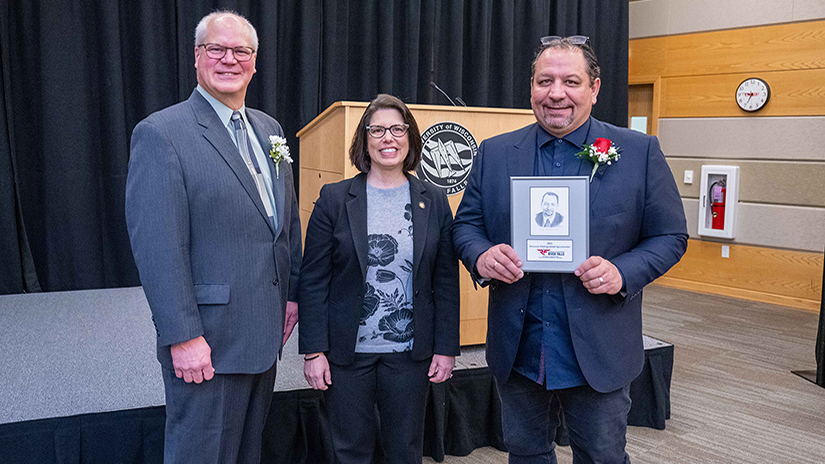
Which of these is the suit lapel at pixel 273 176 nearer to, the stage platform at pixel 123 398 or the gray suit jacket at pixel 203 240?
the gray suit jacket at pixel 203 240

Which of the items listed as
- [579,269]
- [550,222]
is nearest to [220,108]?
[550,222]

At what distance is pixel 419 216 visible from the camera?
1.93 meters

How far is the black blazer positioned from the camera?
1910 millimetres

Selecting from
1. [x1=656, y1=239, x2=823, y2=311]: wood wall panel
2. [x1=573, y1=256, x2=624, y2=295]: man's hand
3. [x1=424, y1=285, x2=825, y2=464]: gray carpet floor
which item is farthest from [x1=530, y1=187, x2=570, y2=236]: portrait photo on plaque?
[x1=656, y1=239, x2=823, y2=311]: wood wall panel

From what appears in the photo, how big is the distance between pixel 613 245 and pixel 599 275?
0.49 feet

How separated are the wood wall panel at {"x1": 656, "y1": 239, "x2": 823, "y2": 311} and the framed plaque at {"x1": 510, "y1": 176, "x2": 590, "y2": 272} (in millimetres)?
5303

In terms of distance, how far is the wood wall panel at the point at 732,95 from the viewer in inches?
229

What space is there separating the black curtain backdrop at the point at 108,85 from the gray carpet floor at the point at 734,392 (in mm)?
3357

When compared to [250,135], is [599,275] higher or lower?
lower

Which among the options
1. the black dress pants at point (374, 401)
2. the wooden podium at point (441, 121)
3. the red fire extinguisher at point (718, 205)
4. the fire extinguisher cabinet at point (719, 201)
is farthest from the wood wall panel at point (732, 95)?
the black dress pants at point (374, 401)

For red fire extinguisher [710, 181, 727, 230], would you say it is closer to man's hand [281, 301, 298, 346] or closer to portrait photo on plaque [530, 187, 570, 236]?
portrait photo on plaque [530, 187, 570, 236]

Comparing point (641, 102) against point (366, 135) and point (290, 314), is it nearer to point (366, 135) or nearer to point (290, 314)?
point (366, 135)

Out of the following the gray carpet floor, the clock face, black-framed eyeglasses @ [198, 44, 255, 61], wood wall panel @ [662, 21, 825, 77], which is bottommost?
the gray carpet floor

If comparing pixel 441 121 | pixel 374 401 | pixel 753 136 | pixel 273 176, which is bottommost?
pixel 374 401
